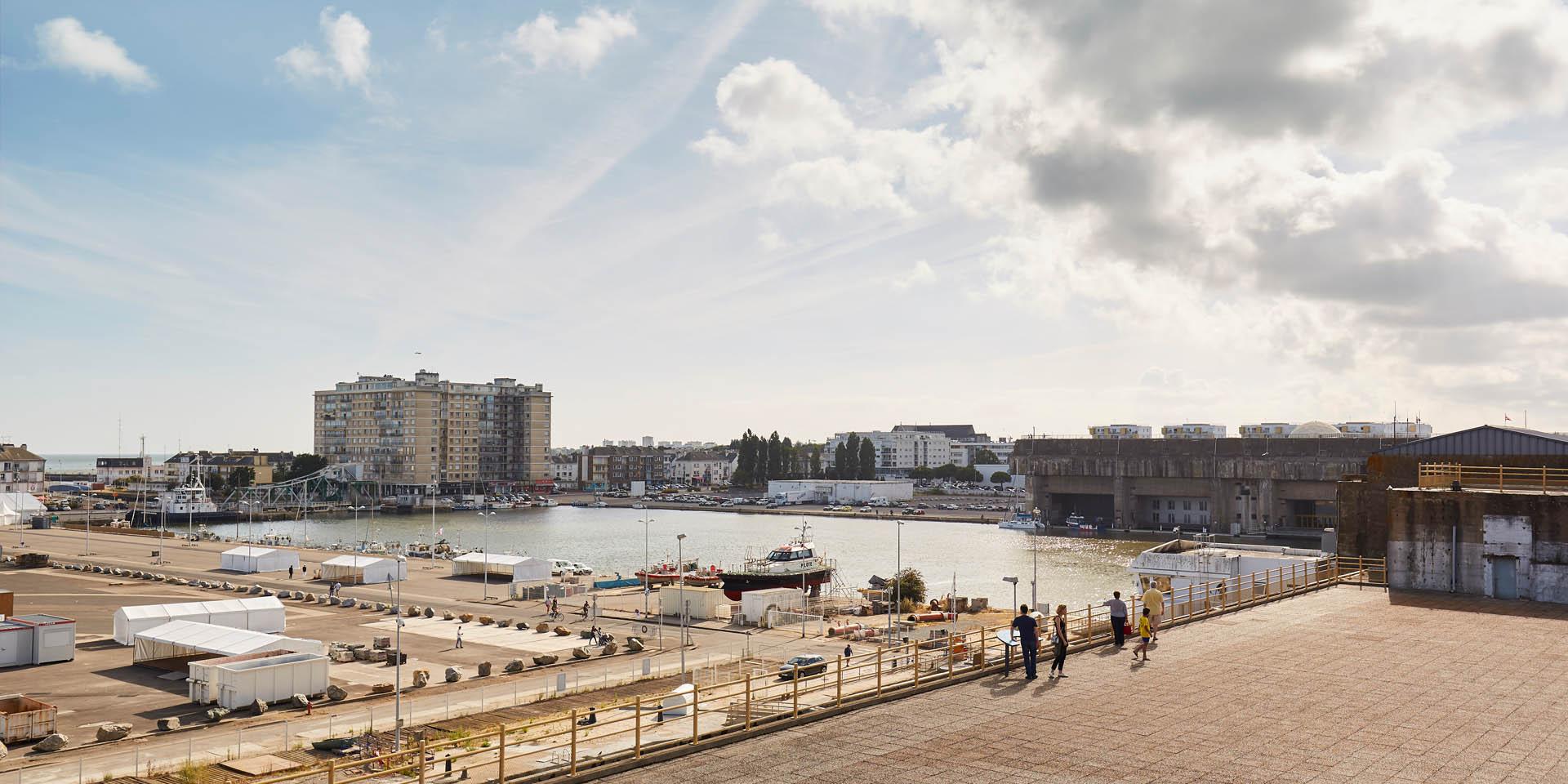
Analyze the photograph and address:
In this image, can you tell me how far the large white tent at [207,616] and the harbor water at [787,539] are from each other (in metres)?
40.7

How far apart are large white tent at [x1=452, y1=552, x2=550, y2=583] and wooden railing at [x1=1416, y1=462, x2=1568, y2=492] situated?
165ft

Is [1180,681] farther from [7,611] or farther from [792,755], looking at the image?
[7,611]

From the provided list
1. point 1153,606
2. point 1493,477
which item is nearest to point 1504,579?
point 1493,477

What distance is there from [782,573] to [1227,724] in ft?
172

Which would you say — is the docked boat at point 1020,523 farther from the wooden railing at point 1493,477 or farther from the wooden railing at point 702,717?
the wooden railing at point 702,717

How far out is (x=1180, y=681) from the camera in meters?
19.3

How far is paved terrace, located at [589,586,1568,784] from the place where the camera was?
14164mm

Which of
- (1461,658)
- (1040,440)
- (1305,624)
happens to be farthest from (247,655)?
(1040,440)

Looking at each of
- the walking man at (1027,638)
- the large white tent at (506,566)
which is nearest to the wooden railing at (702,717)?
the walking man at (1027,638)

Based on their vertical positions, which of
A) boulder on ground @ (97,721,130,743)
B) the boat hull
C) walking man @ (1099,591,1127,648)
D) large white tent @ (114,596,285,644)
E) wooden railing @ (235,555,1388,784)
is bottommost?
the boat hull

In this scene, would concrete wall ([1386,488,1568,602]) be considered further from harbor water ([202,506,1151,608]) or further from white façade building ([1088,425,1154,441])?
white façade building ([1088,425,1154,441])

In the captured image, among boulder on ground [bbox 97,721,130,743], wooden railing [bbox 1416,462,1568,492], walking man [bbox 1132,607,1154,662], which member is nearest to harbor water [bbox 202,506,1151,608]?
wooden railing [bbox 1416,462,1568,492]

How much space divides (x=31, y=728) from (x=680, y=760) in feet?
77.1

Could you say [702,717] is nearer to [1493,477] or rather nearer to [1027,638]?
[1027,638]
